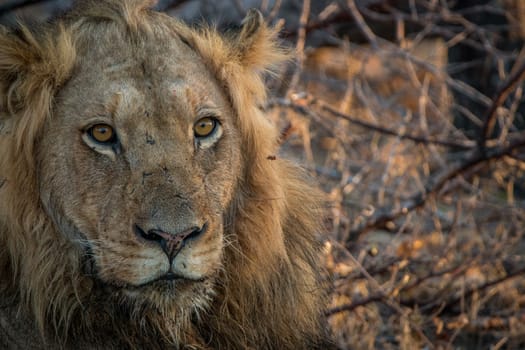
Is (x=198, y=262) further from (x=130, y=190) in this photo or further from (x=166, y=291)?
(x=130, y=190)

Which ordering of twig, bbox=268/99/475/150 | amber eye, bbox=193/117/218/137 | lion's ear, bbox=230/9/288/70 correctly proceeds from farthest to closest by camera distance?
twig, bbox=268/99/475/150, lion's ear, bbox=230/9/288/70, amber eye, bbox=193/117/218/137

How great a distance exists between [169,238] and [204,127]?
0.53 meters

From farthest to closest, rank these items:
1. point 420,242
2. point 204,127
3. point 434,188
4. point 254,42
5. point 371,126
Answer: point 371,126, point 420,242, point 434,188, point 254,42, point 204,127

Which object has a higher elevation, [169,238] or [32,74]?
[32,74]

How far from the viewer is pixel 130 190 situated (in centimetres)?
298

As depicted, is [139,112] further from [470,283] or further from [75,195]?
[470,283]

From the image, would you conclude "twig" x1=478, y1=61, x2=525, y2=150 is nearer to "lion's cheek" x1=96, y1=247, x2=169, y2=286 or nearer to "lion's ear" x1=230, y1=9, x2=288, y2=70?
"lion's ear" x1=230, y1=9, x2=288, y2=70

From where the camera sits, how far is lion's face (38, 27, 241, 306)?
2887mm

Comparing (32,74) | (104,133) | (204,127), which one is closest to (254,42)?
(204,127)

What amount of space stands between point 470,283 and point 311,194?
1864 mm

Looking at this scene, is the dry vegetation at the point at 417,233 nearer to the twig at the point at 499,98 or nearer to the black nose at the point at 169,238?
the twig at the point at 499,98

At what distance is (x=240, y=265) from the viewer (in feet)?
11.1

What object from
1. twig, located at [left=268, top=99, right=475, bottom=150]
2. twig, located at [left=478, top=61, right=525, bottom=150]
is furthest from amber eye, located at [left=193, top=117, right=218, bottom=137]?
twig, located at [left=478, top=61, right=525, bottom=150]

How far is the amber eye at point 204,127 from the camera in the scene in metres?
3.18
